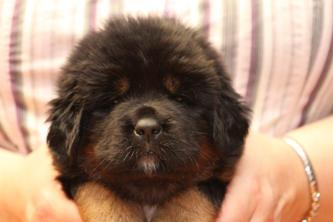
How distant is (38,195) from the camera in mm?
1693

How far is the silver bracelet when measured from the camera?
188 centimetres

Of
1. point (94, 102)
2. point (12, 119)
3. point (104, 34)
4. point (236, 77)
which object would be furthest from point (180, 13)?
point (12, 119)

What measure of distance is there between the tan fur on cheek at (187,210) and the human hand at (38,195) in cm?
23

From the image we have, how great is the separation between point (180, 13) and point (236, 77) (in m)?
0.27

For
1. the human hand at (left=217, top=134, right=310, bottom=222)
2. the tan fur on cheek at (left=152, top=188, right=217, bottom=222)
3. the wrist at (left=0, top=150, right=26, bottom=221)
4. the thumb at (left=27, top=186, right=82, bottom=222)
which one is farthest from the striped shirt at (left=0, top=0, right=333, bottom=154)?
the tan fur on cheek at (left=152, top=188, right=217, bottom=222)

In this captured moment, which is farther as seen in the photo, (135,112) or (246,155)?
(246,155)

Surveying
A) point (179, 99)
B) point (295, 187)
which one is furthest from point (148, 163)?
point (295, 187)

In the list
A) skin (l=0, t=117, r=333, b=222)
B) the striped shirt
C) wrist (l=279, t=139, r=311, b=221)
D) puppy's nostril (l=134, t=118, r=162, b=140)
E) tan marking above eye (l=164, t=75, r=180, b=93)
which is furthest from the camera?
the striped shirt

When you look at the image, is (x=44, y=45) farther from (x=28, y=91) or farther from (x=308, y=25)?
(x=308, y=25)

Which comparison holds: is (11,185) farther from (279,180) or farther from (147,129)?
(279,180)

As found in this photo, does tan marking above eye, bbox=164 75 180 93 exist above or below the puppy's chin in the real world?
above

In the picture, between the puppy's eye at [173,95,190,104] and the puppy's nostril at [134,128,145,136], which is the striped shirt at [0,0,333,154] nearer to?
the puppy's eye at [173,95,190,104]

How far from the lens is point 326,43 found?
76.5 inches

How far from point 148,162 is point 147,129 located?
0.09 metres
